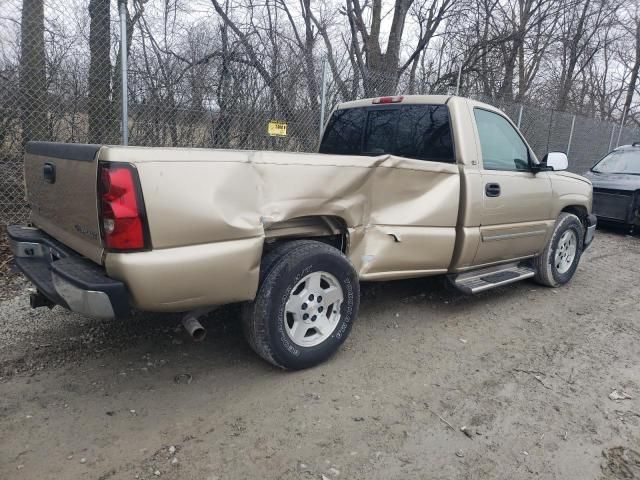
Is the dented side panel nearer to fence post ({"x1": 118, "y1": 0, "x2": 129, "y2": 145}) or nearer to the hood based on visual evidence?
fence post ({"x1": 118, "y1": 0, "x2": 129, "y2": 145})

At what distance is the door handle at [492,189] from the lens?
4.12 m

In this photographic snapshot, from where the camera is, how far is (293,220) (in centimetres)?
312

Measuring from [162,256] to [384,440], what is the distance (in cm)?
153

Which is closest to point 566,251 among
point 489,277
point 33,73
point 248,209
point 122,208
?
point 489,277

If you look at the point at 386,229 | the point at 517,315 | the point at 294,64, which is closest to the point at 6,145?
the point at 294,64

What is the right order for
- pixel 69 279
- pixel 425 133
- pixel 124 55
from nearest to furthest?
pixel 69 279, pixel 425 133, pixel 124 55

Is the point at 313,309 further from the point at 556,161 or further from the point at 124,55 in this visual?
the point at 124,55

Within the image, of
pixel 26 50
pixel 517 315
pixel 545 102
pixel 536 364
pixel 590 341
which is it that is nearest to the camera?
pixel 536 364

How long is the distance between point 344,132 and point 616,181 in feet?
22.7

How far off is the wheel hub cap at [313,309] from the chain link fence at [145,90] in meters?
3.52

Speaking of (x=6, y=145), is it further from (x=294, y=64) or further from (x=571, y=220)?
(x=571, y=220)

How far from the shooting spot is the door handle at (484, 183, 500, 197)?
4.12m

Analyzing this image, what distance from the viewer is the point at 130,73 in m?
5.63

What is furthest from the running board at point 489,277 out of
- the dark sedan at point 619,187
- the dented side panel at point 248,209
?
the dark sedan at point 619,187
